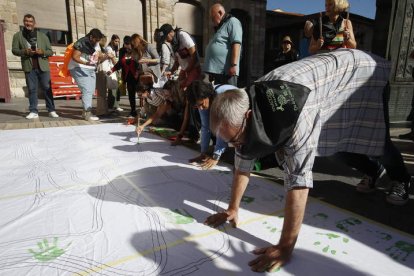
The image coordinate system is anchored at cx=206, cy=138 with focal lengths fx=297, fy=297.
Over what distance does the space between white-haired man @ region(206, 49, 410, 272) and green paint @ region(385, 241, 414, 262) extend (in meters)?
0.43

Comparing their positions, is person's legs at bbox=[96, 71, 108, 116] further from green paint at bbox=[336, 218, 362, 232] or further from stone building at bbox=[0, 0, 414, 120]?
green paint at bbox=[336, 218, 362, 232]

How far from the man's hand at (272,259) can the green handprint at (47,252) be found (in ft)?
2.52

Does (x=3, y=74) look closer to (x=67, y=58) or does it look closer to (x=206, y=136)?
(x=67, y=58)

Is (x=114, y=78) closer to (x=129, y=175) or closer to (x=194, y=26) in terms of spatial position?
(x=129, y=175)

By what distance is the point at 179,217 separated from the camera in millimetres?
1514

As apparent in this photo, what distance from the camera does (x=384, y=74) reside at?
1.46m

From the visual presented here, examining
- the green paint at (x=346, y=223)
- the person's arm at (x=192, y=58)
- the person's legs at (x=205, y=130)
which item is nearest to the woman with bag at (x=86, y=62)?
the person's arm at (x=192, y=58)

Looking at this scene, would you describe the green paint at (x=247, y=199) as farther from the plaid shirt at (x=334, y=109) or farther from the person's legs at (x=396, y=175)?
the person's legs at (x=396, y=175)

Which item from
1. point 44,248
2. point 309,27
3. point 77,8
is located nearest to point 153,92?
point 309,27

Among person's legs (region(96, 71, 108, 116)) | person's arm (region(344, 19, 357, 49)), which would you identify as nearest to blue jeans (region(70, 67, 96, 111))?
person's legs (region(96, 71, 108, 116))

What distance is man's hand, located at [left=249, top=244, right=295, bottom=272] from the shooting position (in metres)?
1.11

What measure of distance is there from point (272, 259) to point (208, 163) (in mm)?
1279

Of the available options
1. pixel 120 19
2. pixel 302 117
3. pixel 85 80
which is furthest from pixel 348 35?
pixel 120 19

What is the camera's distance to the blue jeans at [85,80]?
4133 mm
